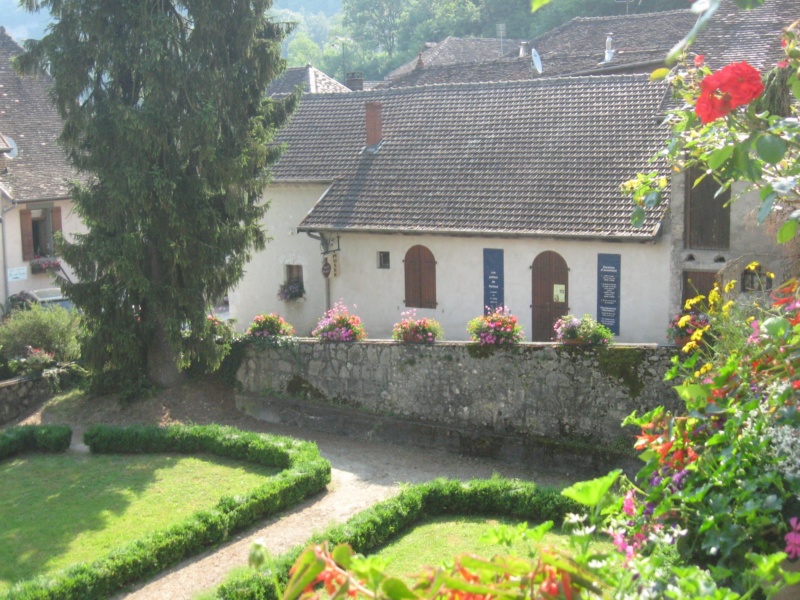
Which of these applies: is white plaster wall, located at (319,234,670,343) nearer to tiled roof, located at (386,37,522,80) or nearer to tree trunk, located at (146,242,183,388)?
tree trunk, located at (146,242,183,388)

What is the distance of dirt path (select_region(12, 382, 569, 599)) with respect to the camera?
10.9 meters

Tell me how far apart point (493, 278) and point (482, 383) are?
4.92 metres

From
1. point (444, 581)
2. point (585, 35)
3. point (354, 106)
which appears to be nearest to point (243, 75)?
point (354, 106)

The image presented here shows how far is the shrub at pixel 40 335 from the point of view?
20.3 metres

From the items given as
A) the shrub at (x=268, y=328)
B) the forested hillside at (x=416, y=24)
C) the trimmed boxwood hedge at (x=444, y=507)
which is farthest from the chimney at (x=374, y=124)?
the forested hillside at (x=416, y=24)

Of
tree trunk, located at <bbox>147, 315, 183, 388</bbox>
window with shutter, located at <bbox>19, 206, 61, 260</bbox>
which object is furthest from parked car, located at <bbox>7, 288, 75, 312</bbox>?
tree trunk, located at <bbox>147, 315, 183, 388</bbox>

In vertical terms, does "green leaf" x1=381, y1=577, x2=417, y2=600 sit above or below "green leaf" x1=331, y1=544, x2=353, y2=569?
below

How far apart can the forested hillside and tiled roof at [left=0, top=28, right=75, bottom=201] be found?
29.1 metres

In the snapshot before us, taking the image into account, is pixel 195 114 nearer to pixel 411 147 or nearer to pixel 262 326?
pixel 262 326

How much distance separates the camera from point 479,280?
20656 mm

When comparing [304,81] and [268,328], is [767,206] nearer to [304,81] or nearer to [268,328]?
[268,328]

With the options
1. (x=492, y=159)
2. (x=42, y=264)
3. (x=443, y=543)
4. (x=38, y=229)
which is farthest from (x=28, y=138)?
(x=443, y=543)

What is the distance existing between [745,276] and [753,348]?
13.2 meters

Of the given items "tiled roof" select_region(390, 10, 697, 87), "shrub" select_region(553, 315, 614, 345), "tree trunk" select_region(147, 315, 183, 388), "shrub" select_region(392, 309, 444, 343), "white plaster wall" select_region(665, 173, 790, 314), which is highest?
"tiled roof" select_region(390, 10, 697, 87)
